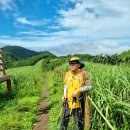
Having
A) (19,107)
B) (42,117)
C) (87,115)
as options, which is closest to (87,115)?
(87,115)

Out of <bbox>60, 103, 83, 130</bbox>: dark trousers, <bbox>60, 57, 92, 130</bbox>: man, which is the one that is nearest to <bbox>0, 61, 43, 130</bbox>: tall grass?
<bbox>60, 103, 83, 130</bbox>: dark trousers

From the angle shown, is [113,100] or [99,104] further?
[99,104]

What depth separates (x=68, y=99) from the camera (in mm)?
8570

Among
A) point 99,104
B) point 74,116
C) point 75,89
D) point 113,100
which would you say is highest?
point 75,89

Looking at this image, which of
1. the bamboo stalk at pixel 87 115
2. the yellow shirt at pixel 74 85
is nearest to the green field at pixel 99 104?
the bamboo stalk at pixel 87 115

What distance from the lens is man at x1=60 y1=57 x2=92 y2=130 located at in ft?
27.9

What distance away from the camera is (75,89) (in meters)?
8.52

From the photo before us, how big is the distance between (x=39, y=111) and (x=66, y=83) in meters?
5.67

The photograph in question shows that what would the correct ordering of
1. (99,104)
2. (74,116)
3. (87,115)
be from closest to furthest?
(99,104) → (87,115) → (74,116)

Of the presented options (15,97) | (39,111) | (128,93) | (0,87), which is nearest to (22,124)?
(39,111)

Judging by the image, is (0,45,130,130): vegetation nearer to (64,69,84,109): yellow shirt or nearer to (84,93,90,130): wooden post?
(84,93,90,130): wooden post

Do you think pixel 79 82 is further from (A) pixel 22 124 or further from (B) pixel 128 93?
(A) pixel 22 124

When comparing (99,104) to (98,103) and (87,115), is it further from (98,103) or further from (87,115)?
(87,115)

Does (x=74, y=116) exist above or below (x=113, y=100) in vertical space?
below
